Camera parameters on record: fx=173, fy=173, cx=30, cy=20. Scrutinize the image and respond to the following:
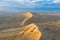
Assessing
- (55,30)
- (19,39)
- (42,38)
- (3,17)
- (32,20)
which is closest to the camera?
(42,38)

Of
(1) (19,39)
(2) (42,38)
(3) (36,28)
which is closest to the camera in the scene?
(2) (42,38)

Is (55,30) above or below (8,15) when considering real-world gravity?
above

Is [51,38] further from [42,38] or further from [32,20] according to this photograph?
[32,20]

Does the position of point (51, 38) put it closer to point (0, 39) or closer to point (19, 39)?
point (19, 39)

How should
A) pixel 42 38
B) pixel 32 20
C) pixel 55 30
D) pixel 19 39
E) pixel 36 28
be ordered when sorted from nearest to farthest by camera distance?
pixel 42 38 → pixel 19 39 → pixel 36 28 → pixel 55 30 → pixel 32 20

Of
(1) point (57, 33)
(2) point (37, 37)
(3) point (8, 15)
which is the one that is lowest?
(3) point (8, 15)

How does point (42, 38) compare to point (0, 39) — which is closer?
point (42, 38)

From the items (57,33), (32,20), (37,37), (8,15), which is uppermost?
(37,37)

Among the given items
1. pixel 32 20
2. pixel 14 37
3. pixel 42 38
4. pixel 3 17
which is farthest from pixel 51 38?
pixel 3 17

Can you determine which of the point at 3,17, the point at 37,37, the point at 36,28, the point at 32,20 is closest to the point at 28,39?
the point at 37,37
